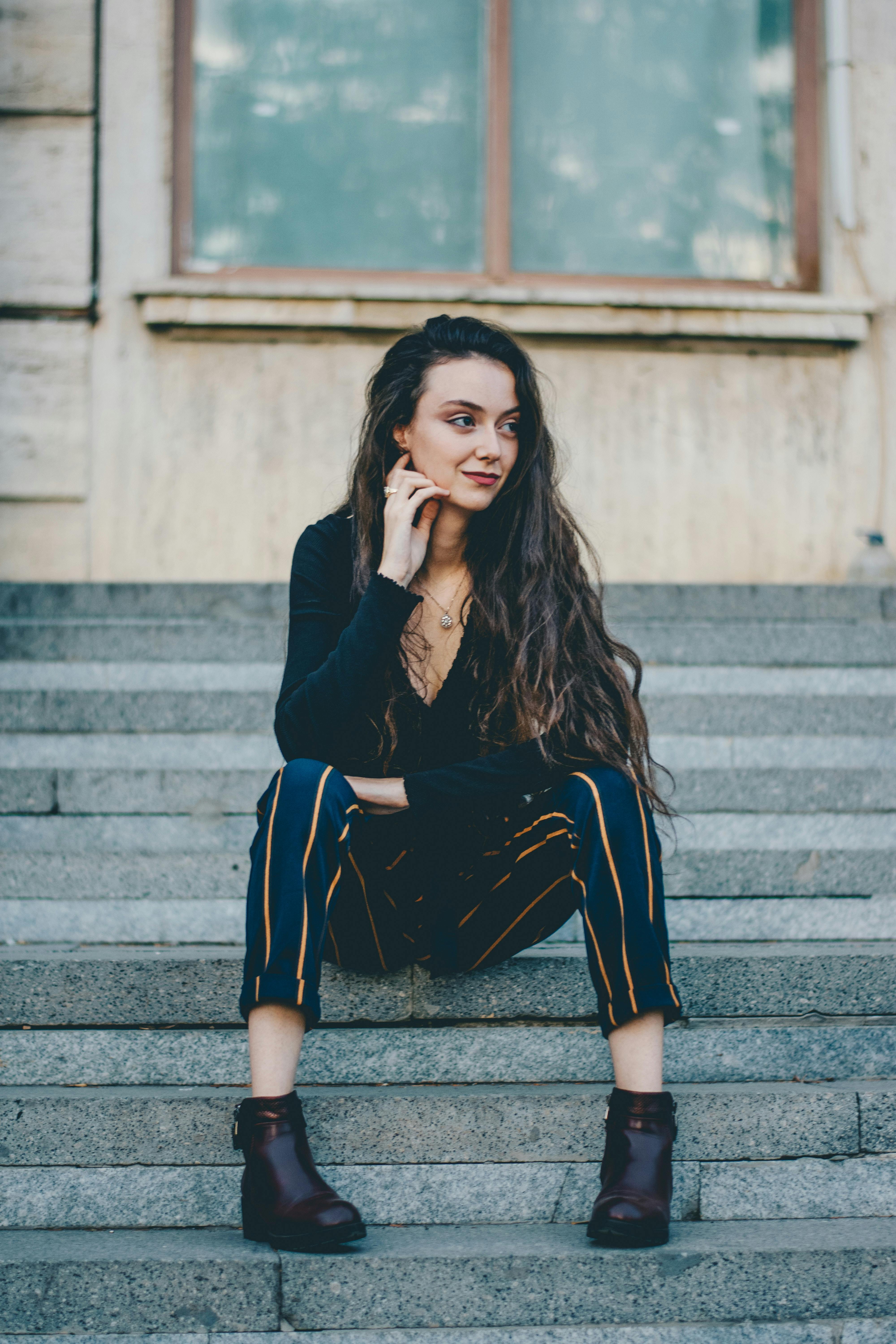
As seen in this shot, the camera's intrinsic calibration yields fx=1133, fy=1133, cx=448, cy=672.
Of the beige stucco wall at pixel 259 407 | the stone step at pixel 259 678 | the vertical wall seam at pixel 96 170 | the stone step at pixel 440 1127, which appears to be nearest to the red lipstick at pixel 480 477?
the stone step at pixel 440 1127

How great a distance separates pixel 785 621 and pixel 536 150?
2782mm

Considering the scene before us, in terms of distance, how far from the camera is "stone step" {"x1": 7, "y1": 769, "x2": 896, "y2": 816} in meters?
3.10

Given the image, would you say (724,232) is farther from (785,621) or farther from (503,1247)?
(503,1247)

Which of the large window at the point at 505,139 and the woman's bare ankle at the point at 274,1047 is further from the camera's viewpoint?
the large window at the point at 505,139

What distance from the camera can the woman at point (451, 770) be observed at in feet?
5.88

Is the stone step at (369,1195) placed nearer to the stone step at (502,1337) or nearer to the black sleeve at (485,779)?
the stone step at (502,1337)

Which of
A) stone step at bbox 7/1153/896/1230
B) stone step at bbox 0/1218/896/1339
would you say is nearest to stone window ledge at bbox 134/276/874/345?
stone step at bbox 7/1153/896/1230

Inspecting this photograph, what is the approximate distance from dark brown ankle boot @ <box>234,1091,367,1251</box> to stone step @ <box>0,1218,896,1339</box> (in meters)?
0.05

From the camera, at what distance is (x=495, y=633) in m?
2.26

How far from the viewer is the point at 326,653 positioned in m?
2.17

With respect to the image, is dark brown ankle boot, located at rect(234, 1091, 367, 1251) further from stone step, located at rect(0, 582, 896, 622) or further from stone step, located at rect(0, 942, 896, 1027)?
stone step, located at rect(0, 582, 896, 622)

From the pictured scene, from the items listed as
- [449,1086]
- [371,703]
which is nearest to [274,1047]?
[449,1086]

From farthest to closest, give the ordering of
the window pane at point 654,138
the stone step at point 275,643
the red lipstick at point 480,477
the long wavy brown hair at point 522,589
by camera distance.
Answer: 1. the window pane at point 654,138
2. the stone step at point 275,643
3. the red lipstick at point 480,477
4. the long wavy brown hair at point 522,589

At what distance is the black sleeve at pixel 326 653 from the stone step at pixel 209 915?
71 centimetres
